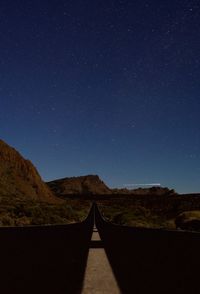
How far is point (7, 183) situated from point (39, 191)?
60.3ft

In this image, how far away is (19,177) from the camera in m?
75.9

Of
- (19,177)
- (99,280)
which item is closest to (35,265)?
(99,280)

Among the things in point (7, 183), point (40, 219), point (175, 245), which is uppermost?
point (7, 183)

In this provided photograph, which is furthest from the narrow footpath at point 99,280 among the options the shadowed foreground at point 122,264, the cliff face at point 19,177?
the cliff face at point 19,177

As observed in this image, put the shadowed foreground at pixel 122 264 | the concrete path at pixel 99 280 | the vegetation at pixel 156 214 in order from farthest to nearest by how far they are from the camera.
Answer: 1. the vegetation at pixel 156 214
2. the concrete path at pixel 99 280
3. the shadowed foreground at pixel 122 264

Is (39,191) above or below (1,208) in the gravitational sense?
above

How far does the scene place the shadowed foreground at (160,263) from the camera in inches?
233

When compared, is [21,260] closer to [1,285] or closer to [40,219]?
[1,285]

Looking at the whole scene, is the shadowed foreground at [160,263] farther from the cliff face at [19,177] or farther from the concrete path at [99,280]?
the cliff face at [19,177]

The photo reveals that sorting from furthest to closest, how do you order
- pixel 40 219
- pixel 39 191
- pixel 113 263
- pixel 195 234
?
pixel 39 191 < pixel 40 219 < pixel 113 263 < pixel 195 234

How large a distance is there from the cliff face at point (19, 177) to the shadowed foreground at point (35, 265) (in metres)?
51.1

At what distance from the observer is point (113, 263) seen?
11.6 metres

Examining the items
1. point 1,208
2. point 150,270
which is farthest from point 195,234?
point 1,208

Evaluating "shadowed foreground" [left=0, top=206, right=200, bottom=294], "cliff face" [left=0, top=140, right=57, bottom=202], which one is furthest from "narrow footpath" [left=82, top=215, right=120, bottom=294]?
"cliff face" [left=0, top=140, right=57, bottom=202]
